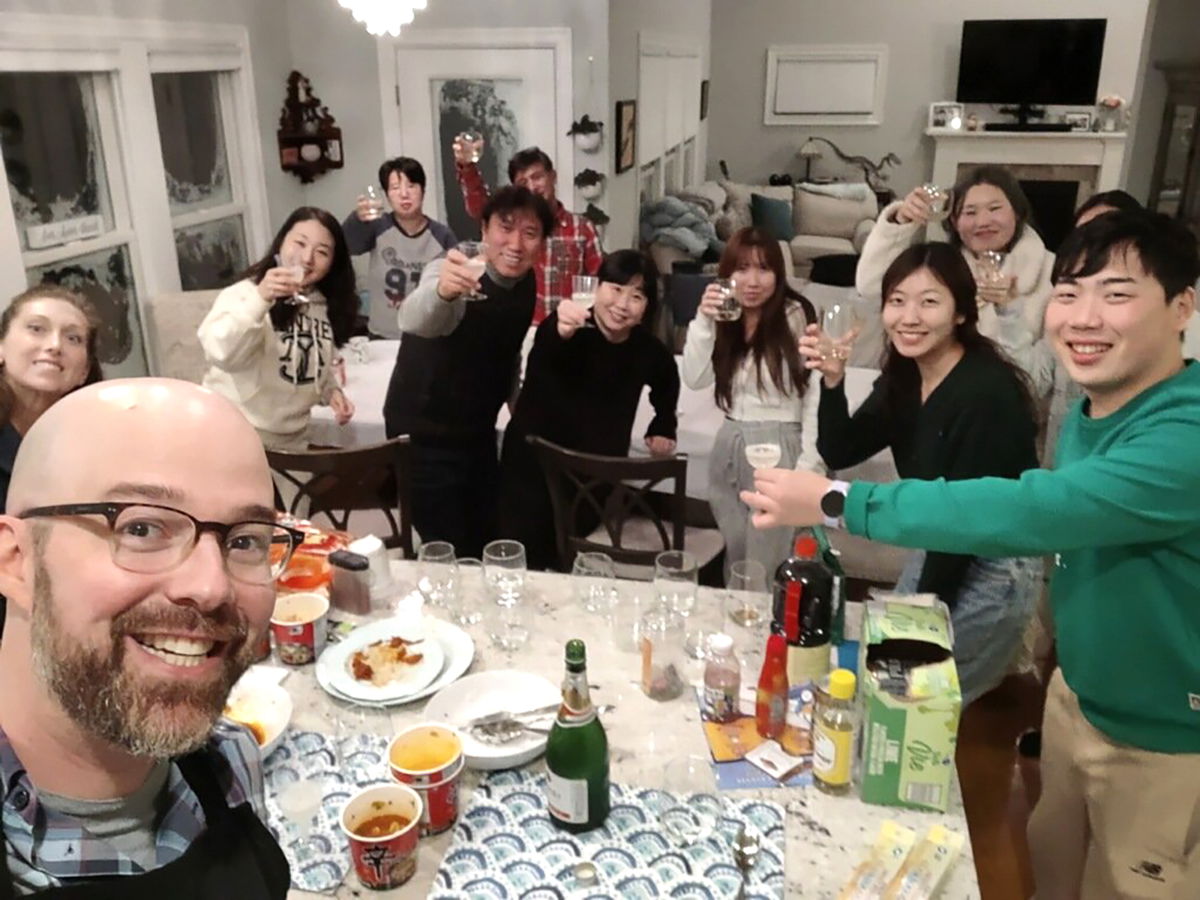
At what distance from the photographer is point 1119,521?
4.62ft

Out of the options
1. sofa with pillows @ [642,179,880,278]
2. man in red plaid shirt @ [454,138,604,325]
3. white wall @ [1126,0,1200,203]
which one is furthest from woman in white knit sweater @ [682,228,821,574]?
white wall @ [1126,0,1200,203]

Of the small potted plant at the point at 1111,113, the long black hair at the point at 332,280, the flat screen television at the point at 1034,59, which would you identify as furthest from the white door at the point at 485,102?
the small potted plant at the point at 1111,113

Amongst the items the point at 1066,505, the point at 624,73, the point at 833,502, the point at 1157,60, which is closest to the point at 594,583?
the point at 833,502

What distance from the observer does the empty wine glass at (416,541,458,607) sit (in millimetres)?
1854

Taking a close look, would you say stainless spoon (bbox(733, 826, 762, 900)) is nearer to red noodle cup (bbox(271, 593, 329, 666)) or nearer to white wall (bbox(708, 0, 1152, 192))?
red noodle cup (bbox(271, 593, 329, 666))

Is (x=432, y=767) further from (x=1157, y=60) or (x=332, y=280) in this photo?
(x=1157, y=60)

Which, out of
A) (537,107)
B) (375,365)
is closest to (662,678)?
(375,365)

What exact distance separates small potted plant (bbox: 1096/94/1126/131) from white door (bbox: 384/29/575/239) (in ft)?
18.1

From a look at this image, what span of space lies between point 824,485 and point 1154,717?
2.19 ft

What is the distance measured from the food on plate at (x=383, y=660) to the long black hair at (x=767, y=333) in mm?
1343

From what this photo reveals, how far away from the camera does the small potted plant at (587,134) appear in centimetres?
489

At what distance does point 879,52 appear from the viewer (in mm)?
8680

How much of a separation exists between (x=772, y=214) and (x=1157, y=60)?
3.64m

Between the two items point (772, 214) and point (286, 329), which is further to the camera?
point (772, 214)
